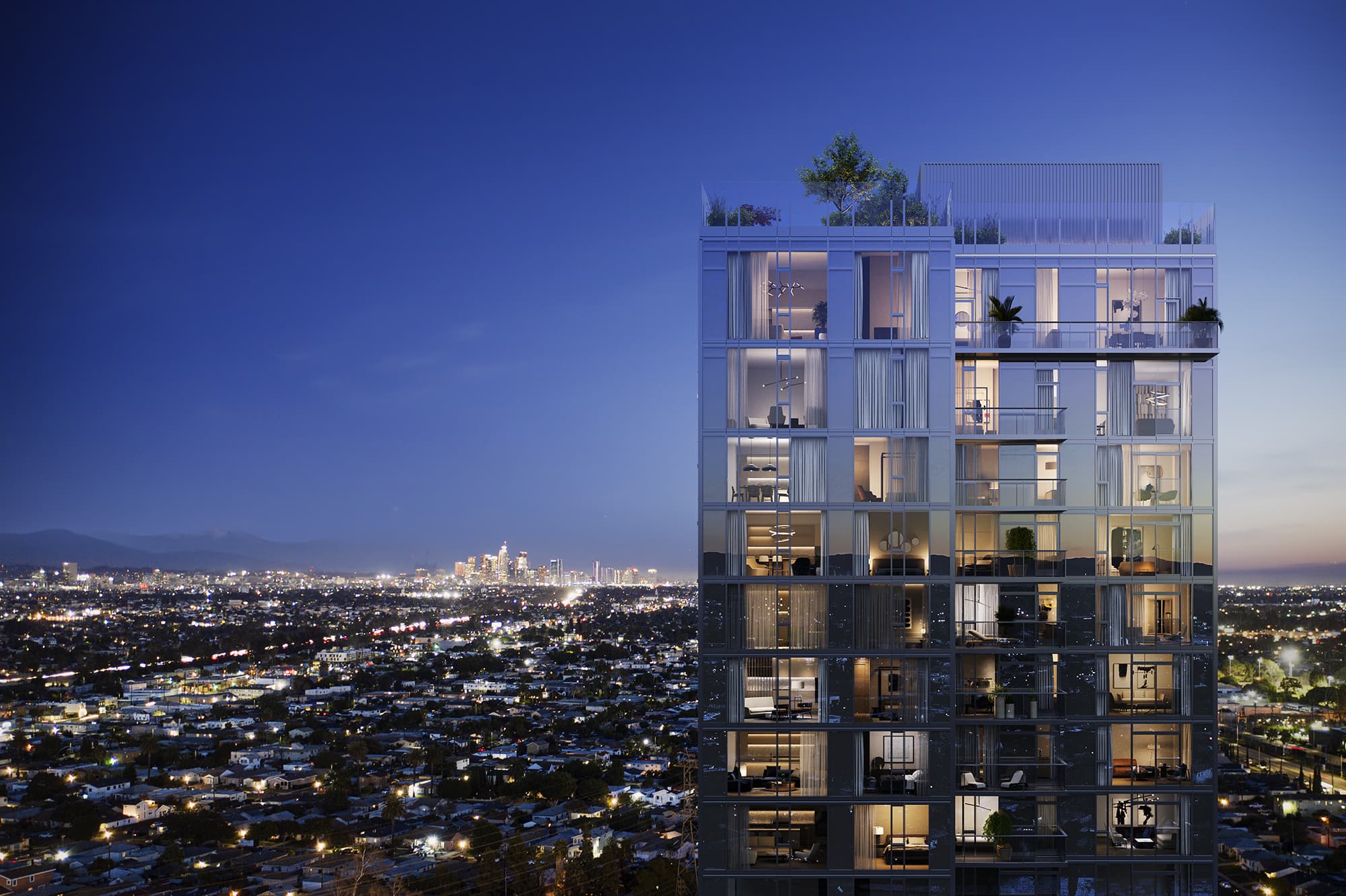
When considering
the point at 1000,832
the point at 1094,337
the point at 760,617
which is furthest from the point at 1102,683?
the point at 760,617

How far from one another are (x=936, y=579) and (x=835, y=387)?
3.18 metres

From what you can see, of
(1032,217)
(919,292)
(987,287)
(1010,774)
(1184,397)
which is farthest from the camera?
(1032,217)

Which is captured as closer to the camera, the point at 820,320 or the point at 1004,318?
the point at 820,320

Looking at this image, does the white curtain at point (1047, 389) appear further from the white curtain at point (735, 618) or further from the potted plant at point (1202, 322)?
the white curtain at point (735, 618)

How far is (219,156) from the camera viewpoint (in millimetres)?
40062

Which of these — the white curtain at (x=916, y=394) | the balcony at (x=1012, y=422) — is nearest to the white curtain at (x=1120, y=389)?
the balcony at (x=1012, y=422)

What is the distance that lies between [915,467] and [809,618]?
2.72 meters

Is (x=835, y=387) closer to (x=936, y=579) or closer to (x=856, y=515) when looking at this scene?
(x=856, y=515)

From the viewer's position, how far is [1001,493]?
14734 millimetres

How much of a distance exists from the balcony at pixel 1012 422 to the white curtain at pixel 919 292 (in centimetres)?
152

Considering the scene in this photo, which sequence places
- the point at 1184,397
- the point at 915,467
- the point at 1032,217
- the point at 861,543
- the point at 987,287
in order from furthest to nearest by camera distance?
the point at 1032,217, the point at 1184,397, the point at 987,287, the point at 915,467, the point at 861,543

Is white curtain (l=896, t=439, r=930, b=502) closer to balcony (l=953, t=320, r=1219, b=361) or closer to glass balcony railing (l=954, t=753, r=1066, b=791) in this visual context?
balcony (l=953, t=320, r=1219, b=361)

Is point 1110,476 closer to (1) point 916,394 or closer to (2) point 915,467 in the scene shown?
(2) point 915,467

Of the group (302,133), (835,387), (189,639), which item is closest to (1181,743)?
(835,387)
